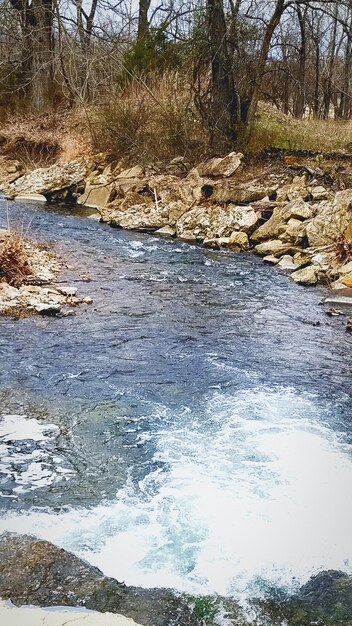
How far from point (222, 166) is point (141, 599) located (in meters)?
11.2

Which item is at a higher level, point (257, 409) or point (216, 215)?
point (216, 215)

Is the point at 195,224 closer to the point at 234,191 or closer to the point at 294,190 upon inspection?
the point at 234,191

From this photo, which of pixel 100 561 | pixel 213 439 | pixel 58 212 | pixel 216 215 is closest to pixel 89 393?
pixel 213 439

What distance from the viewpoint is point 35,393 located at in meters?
4.46

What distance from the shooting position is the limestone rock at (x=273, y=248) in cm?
963

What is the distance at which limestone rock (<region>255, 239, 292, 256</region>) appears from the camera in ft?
31.6

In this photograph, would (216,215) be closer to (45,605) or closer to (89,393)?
(89,393)

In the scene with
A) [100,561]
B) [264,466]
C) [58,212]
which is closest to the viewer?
[100,561]

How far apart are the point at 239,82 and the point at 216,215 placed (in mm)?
4664

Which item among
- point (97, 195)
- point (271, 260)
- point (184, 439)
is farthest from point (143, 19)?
point (184, 439)

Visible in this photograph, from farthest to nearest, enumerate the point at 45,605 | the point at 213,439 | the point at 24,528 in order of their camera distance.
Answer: the point at 213,439 → the point at 24,528 → the point at 45,605

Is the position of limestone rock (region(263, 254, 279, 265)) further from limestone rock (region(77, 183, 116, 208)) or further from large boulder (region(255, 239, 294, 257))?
limestone rock (region(77, 183, 116, 208))

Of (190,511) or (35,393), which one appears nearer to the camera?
(190,511)

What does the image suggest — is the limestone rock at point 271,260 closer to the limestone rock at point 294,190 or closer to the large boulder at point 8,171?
the limestone rock at point 294,190
